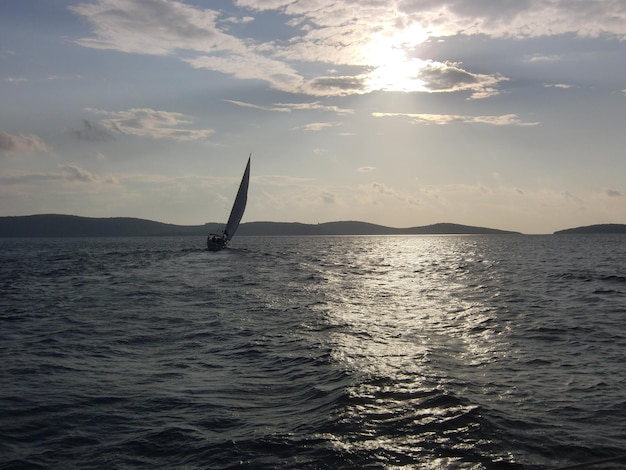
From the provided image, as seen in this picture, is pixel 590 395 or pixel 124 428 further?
pixel 590 395

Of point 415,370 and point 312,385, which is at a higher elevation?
point 415,370

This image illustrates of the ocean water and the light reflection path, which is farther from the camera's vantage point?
the light reflection path

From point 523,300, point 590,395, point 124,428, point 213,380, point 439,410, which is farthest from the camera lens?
point 523,300

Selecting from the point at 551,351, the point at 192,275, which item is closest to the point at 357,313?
the point at 551,351

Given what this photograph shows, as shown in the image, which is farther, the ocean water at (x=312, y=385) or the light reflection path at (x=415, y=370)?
the light reflection path at (x=415, y=370)

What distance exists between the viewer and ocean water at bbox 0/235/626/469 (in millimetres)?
9445

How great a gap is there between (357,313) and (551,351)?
432 inches

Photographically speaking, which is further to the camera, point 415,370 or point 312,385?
point 415,370

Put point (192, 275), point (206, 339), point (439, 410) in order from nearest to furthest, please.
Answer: point (439, 410) → point (206, 339) → point (192, 275)

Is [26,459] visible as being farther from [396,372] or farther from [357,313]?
[357,313]

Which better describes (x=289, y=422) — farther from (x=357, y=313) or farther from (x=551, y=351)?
(x=357, y=313)

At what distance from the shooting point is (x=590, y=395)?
1245 centimetres

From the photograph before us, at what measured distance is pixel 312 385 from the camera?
13.7 metres

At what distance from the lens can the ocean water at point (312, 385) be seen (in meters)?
9.45
